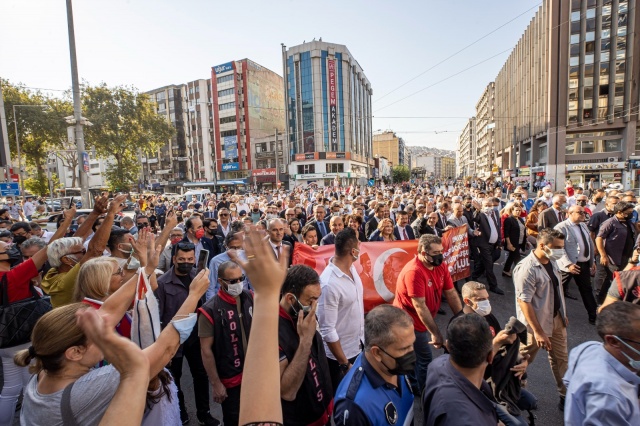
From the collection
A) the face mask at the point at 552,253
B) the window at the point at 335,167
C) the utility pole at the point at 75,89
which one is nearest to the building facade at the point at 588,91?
the window at the point at 335,167

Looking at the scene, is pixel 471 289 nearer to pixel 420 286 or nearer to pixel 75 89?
pixel 420 286

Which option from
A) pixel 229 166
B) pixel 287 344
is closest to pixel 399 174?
pixel 229 166

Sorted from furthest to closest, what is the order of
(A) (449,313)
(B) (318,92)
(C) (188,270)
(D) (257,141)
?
(D) (257,141)
(B) (318,92)
(A) (449,313)
(C) (188,270)

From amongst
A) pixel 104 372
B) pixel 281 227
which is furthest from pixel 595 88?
pixel 104 372

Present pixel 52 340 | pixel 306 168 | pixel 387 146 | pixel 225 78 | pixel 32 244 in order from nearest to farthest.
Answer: pixel 52 340
pixel 32 244
pixel 306 168
pixel 225 78
pixel 387 146

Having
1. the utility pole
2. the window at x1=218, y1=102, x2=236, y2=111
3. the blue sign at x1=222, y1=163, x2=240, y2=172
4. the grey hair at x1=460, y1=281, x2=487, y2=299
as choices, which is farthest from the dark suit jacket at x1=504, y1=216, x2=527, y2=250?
the window at x1=218, y1=102, x2=236, y2=111

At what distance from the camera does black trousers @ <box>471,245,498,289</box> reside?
7.16 m

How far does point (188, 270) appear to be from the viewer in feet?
12.1

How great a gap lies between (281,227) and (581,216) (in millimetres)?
4966

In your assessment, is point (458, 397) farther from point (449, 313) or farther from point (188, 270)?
point (449, 313)

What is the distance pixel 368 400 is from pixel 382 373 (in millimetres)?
177

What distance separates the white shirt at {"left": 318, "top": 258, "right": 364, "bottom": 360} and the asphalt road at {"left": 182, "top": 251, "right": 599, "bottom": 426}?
122 centimetres

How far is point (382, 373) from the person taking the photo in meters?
1.94

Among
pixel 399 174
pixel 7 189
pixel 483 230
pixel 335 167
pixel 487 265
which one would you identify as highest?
pixel 335 167
